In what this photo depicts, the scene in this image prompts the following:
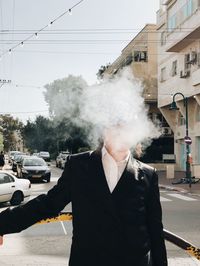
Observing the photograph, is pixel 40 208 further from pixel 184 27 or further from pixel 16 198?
pixel 184 27

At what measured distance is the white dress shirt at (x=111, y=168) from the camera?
8.87 feet

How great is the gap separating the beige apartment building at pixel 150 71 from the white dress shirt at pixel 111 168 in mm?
41337

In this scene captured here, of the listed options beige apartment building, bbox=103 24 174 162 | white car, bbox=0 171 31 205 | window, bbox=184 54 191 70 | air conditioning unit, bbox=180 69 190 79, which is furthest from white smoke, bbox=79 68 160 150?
beige apartment building, bbox=103 24 174 162

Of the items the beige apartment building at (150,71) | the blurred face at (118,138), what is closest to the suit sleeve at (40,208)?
the blurred face at (118,138)

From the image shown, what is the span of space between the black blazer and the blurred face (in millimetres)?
87

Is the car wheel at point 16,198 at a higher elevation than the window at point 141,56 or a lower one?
lower

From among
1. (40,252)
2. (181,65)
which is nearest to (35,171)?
(181,65)

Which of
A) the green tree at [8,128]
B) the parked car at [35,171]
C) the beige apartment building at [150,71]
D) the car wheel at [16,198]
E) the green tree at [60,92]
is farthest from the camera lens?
the green tree at [8,128]

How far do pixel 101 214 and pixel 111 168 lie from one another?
0.91 ft

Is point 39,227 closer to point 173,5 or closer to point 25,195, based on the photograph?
point 25,195

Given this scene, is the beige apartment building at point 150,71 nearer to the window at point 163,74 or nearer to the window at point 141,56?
the window at point 141,56

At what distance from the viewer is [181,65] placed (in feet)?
112

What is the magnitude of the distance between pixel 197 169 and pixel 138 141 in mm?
26110

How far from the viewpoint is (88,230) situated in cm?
261
